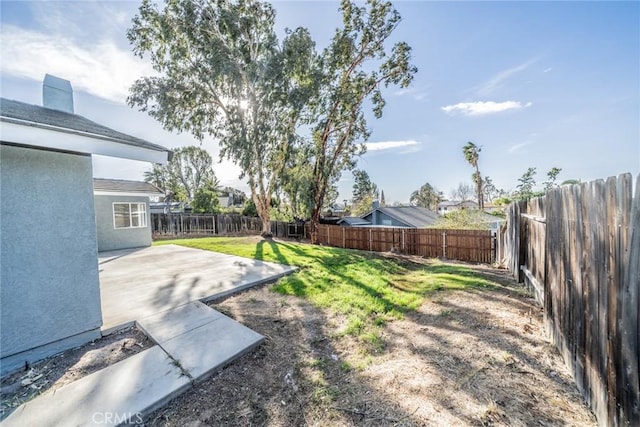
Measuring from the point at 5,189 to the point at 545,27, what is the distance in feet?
37.2

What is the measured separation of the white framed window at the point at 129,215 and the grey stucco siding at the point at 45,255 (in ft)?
32.4

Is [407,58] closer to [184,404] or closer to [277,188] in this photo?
[277,188]

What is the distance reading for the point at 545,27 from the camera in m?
6.69

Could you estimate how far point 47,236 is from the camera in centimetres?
289

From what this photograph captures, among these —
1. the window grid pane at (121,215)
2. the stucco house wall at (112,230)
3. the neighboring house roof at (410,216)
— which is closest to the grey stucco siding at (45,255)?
the stucco house wall at (112,230)

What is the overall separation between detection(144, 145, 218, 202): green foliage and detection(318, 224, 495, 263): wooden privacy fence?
87.2 feet

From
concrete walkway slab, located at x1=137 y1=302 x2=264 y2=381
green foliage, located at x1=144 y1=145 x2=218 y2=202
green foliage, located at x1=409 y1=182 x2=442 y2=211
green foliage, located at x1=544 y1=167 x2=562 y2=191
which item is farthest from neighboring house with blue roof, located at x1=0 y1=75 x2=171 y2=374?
green foliage, located at x1=409 y1=182 x2=442 y2=211

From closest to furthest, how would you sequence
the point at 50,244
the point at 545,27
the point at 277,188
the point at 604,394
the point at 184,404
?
the point at 604,394
the point at 184,404
the point at 50,244
the point at 545,27
the point at 277,188

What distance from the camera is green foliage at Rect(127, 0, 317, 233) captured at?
12148mm

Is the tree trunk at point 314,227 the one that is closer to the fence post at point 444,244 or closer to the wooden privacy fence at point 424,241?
the wooden privacy fence at point 424,241

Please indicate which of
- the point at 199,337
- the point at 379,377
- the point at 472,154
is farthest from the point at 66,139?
the point at 472,154

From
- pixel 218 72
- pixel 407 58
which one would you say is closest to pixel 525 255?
pixel 407 58

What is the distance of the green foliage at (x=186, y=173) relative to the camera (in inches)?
1366

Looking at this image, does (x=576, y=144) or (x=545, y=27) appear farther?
(x=576, y=144)
